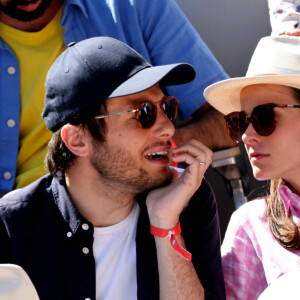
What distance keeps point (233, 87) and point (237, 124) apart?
0.60 feet

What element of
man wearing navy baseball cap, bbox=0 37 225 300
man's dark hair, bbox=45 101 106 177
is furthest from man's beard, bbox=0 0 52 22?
man's dark hair, bbox=45 101 106 177

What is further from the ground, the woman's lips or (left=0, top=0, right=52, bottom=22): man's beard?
(left=0, top=0, right=52, bottom=22): man's beard

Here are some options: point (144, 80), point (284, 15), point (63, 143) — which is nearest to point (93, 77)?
point (144, 80)

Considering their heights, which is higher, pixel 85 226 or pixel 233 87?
pixel 233 87

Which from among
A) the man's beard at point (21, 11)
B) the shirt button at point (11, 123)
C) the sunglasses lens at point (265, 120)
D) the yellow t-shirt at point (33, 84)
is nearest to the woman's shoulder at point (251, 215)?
the sunglasses lens at point (265, 120)

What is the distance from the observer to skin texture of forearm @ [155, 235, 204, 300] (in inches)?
90.1

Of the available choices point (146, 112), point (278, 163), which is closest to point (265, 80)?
point (278, 163)

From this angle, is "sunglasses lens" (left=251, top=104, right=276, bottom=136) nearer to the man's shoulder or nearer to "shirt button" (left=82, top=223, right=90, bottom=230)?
"shirt button" (left=82, top=223, right=90, bottom=230)

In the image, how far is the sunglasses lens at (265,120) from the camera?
2.27 meters

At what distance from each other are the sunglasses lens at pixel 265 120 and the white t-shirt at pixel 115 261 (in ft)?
2.13

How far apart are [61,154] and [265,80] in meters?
0.88

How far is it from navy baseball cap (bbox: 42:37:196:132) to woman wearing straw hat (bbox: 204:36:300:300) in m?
0.35

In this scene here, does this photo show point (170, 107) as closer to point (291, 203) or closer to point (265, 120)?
point (265, 120)

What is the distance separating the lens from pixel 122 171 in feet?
7.67
